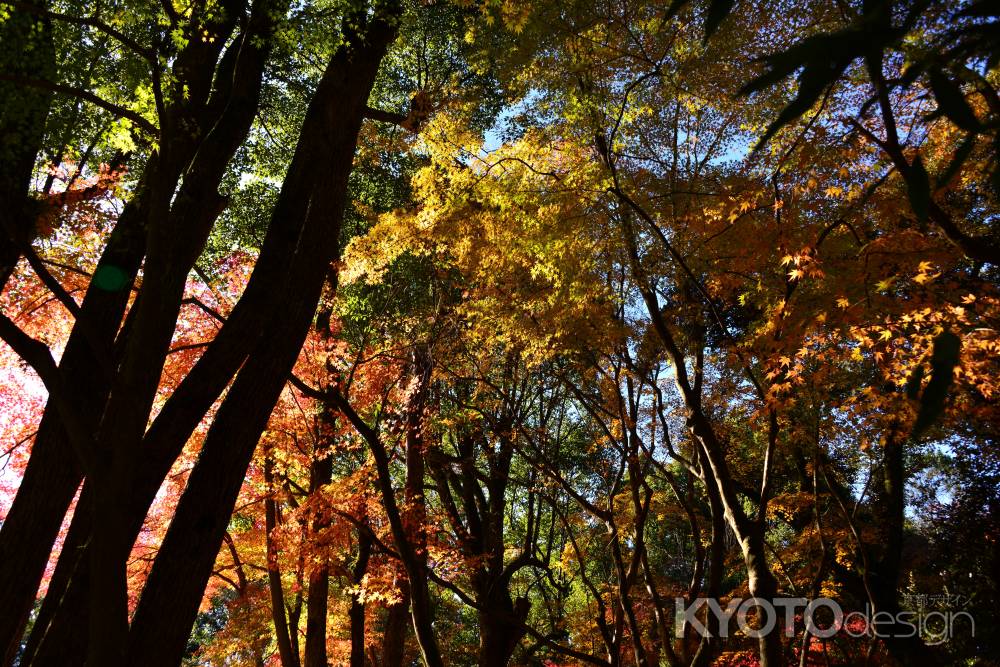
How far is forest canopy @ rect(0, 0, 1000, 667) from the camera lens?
3.19 m

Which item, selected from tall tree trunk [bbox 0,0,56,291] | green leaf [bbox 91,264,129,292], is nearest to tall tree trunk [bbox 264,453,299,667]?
green leaf [bbox 91,264,129,292]

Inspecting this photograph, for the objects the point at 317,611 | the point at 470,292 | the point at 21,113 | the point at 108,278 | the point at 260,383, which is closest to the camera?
the point at 260,383

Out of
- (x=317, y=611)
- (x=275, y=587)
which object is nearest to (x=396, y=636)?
(x=317, y=611)

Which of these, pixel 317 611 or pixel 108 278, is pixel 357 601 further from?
pixel 108 278

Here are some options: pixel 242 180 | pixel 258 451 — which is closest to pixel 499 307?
pixel 258 451

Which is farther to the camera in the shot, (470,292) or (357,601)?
(470,292)

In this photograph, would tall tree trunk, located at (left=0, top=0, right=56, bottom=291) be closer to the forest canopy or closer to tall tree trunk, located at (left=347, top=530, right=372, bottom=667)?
the forest canopy

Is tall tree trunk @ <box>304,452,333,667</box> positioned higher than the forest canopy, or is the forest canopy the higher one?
the forest canopy

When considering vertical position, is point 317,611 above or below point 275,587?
below

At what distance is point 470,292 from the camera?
29.4ft

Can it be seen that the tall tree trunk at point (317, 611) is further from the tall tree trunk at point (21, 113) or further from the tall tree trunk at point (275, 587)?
the tall tree trunk at point (21, 113)

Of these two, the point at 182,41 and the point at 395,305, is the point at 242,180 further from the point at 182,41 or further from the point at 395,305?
the point at 182,41

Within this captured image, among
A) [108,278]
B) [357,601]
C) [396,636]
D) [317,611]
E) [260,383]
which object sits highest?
[108,278]

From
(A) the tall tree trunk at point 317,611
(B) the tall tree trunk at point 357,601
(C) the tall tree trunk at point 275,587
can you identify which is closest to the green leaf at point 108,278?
(A) the tall tree trunk at point 317,611
